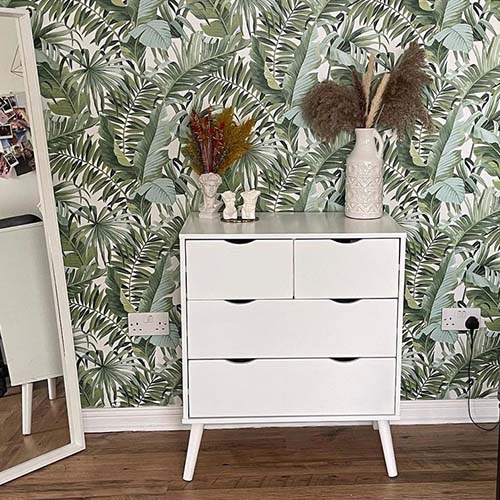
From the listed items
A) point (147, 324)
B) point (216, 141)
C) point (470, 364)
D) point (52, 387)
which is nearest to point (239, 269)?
point (216, 141)

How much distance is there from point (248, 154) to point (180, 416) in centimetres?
111

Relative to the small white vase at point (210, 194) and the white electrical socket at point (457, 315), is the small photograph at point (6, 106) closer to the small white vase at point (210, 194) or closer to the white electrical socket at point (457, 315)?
the small white vase at point (210, 194)

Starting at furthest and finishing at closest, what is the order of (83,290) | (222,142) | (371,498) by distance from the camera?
(83,290), (222,142), (371,498)

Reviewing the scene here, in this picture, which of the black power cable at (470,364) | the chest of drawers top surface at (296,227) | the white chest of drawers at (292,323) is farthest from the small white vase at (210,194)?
the black power cable at (470,364)

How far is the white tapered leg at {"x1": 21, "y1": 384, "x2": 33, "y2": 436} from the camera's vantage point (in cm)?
290

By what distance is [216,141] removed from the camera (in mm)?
2932

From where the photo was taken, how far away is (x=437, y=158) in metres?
3.07

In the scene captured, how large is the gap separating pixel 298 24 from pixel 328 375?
131 cm

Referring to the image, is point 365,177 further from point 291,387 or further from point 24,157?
point 24,157

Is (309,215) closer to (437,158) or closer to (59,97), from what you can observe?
(437,158)

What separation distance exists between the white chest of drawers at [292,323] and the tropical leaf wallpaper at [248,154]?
36cm

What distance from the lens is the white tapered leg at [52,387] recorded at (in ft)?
9.87

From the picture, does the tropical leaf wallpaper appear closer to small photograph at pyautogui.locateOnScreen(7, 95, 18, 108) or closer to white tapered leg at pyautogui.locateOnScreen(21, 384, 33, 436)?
small photograph at pyautogui.locateOnScreen(7, 95, 18, 108)

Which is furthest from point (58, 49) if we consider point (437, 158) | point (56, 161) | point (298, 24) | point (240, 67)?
point (437, 158)
